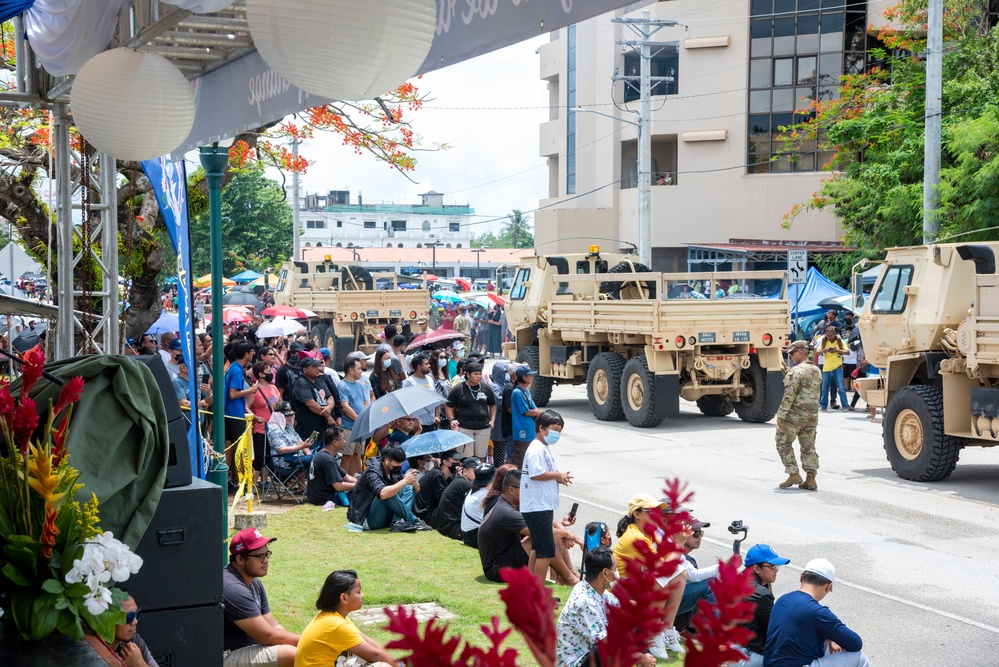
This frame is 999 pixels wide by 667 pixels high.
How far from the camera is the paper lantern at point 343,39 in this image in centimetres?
393

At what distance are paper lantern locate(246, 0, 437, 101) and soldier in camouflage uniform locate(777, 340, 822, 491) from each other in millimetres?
9269

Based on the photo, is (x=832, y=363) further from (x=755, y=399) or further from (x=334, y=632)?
(x=334, y=632)

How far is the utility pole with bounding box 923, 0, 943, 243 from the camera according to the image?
806 inches

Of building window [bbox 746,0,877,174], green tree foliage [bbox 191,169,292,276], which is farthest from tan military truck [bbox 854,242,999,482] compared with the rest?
green tree foliage [bbox 191,169,292,276]

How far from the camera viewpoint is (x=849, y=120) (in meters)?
27.8

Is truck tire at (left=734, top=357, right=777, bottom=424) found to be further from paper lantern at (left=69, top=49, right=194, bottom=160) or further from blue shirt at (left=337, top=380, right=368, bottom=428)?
paper lantern at (left=69, top=49, right=194, bottom=160)

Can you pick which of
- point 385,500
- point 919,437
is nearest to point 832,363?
point 919,437

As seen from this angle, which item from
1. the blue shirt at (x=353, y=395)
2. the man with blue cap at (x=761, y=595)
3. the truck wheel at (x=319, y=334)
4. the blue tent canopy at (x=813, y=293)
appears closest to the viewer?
the man with blue cap at (x=761, y=595)

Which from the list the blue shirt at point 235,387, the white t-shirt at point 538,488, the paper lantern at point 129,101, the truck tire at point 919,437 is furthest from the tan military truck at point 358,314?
the paper lantern at point 129,101

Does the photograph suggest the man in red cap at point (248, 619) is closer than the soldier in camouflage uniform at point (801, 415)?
Yes

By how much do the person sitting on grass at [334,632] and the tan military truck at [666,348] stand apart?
1199 cm

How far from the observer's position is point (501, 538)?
879 centimetres

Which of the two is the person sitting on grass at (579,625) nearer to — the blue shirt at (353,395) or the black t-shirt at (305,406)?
the black t-shirt at (305,406)

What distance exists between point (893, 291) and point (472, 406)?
545cm
